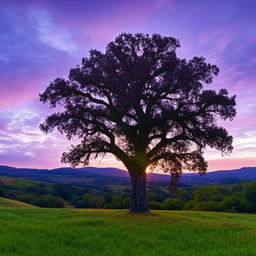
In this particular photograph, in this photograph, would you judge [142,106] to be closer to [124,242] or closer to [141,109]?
[141,109]

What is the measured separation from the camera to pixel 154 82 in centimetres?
3331

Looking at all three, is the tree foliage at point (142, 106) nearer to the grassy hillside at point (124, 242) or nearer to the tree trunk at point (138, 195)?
the tree trunk at point (138, 195)

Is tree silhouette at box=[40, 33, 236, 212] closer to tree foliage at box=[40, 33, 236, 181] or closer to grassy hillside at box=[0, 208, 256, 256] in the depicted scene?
tree foliage at box=[40, 33, 236, 181]

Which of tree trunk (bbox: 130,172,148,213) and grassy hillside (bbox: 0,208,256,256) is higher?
tree trunk (bbox: 130,172,148,213)

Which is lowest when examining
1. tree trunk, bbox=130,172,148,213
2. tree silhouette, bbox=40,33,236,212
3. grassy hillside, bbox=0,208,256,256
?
grassy hillside, bbox=0,208,256,256

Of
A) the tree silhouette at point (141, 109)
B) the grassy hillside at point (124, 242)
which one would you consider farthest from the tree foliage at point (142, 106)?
the grassy hillside at point (124, 242)

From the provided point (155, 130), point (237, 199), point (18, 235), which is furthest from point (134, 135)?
point (237, 199)

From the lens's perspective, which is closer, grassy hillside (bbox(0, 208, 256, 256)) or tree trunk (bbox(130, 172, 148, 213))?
grassy hillside (bbox(0, 208, 256, 256))

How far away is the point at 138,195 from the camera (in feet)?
111

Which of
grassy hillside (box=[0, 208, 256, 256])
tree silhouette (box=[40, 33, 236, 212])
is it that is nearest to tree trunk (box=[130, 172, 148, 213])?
tree silhouette (box=[40, 33, 236, 212])

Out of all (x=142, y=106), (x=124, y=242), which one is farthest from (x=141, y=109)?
(x=124, y=242)

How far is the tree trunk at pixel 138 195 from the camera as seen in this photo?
111 feet

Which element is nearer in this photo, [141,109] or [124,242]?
[124,242]

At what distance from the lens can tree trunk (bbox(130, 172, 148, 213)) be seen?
33844 mm
